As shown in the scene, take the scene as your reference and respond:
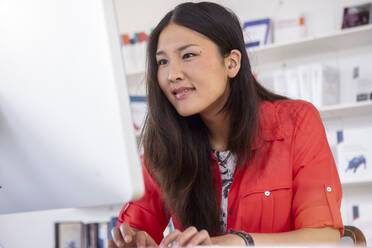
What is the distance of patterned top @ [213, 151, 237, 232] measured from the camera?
4.48ft

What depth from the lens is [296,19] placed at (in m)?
2.70

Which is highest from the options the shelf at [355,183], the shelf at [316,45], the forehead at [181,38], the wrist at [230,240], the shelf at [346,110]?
the forehead at [181,38]

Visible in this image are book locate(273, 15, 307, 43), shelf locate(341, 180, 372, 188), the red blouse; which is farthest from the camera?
book locate(273, 15, 307, 43)

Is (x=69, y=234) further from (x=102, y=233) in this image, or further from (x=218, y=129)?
(x=218, y=129)

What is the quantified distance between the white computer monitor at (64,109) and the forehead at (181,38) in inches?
27.6

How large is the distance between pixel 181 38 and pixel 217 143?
15.1 inches

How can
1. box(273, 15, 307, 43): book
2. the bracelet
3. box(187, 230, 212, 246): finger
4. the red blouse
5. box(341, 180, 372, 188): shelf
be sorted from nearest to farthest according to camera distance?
1. box(187, 230, 212, 246): finger
2. the bracelet
3. the red blouse
4. box(341, 180, 372, 188): shelf
5. box(273, 15, 307, 43): book

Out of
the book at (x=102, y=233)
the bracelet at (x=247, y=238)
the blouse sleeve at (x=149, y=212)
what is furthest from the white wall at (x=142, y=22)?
the bracelet at (x=247, y=238)

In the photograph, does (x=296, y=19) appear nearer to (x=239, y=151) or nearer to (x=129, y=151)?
(x=239, y=151)

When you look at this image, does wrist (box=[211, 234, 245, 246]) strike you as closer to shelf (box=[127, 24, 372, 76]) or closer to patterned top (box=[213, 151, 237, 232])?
patterned top (box=[213, 151, 237, 232])

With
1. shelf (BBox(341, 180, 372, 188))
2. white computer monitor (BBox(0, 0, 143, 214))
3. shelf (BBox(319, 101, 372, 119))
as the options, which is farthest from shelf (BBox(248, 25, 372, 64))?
white computer monitor (BBox(0, 0, 143, 214))

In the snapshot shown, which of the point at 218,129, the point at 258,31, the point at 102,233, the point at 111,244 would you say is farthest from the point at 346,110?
the point at 111,244

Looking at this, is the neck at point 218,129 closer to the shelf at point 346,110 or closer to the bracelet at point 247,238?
the bracelet at point 247,238

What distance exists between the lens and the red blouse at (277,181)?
119 centimetres
